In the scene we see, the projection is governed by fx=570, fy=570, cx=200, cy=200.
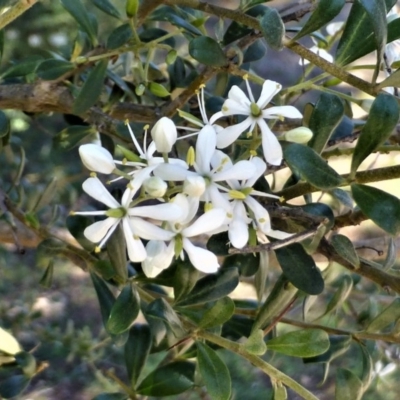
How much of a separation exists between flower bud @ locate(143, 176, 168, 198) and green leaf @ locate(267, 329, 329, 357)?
212 mm

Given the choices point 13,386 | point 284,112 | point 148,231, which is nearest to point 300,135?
point 284,112

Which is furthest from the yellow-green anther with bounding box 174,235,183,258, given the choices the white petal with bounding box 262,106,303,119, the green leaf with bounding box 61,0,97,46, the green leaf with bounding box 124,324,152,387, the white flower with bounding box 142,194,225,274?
the green leaf with bounding box 61,0,97,46

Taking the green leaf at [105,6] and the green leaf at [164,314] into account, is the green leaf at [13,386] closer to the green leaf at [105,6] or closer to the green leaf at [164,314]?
the green leaf at [164,314]

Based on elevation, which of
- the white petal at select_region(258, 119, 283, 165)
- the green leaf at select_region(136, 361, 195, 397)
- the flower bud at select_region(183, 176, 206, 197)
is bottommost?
the green leaf at select_region(136, 361, 195, 397)

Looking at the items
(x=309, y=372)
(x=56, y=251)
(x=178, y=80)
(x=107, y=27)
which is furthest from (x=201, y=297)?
(x=107, y=27)

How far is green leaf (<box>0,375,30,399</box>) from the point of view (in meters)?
0.65

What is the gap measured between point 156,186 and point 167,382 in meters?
0.29

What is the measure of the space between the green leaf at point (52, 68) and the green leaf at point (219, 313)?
0.28m

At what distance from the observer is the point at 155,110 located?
2.05ft

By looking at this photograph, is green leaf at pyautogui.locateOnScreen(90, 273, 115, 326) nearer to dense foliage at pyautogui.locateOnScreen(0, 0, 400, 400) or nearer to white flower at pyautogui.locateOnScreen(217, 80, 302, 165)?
dense foliage at pyautogui.locateOnScreen(0, 0, 400, 400)

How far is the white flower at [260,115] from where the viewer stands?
0.38 meters

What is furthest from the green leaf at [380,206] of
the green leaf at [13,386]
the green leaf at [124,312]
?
the green leaf at [13,386]

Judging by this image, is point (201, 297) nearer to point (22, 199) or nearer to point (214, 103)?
point (214, 103)

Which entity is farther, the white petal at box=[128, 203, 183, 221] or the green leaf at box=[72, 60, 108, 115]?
the green leaf at box=[72, 60, 108, 115]
